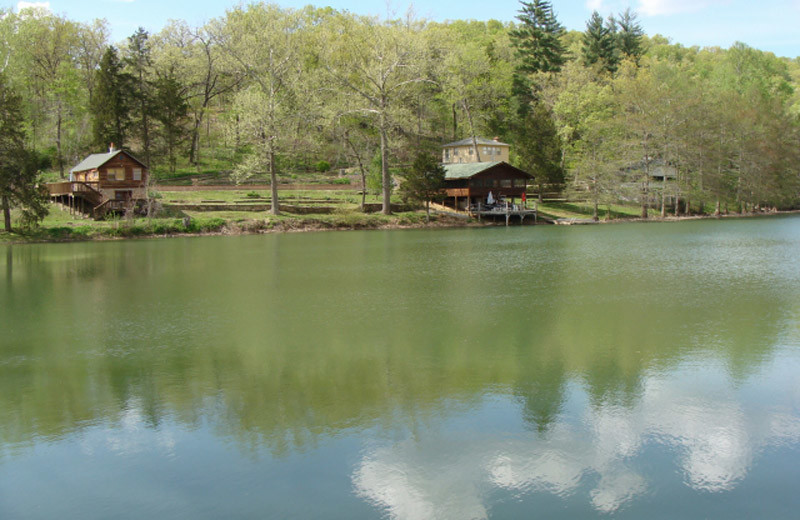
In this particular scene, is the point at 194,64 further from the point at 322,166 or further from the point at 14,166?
the point at 14,166

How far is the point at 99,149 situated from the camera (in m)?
60.9

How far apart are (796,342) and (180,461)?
Answer: 13263 millimetres

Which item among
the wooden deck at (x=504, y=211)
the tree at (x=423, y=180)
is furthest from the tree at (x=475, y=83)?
the tree at (x=423, y=180)

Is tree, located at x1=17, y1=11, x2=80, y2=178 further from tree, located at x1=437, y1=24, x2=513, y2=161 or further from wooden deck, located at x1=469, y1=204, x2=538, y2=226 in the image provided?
wooden deck, located at x1=469, y1=204, x2=538, y2=226

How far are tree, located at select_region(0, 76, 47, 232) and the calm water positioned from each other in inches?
909

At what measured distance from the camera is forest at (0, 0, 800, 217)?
5909cm

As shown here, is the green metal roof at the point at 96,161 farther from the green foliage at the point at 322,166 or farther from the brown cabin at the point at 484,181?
the brown cabin at the point at 484,181

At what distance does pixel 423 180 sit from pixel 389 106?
8385 mm

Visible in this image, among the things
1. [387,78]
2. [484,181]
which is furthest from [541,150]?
[387,78]

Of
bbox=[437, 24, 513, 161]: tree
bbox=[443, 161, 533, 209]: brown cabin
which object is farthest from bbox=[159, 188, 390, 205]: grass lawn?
bbox=[437, 24, 513, 161]: tree

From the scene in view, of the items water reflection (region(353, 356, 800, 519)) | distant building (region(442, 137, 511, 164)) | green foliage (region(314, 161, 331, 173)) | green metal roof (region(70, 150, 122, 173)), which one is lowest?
water reflection (region(353, 356, 800, 519))

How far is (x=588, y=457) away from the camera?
8.61 m

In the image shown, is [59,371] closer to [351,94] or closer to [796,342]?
[796,342]

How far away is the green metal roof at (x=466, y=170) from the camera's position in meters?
61.1
